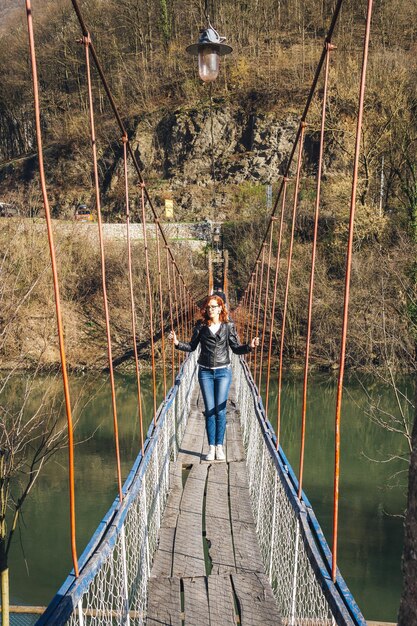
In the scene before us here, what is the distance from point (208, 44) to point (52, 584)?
15.0ft

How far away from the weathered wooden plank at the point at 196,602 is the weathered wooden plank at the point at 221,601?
0.05ft

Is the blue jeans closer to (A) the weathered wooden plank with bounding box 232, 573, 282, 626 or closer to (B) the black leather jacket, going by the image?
(B) the black leather jacket

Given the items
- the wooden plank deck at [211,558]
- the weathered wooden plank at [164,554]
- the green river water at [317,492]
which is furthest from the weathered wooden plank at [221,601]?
the green river water at [317,492]

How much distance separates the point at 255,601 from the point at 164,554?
0.40 m

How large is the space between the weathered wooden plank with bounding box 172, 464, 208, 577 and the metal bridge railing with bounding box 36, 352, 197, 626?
89 millimetres

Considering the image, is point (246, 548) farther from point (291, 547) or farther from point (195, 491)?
point (195, 491)

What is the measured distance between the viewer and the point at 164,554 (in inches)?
79.6

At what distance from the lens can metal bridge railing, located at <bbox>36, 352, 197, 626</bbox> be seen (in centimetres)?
112

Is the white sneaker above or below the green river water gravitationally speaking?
above

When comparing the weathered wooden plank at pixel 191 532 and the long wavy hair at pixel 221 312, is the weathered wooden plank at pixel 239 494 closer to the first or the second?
the weathered wooden plank at pixel 191 532

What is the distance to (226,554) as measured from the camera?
2045mm

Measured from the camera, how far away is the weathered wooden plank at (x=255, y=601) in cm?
165

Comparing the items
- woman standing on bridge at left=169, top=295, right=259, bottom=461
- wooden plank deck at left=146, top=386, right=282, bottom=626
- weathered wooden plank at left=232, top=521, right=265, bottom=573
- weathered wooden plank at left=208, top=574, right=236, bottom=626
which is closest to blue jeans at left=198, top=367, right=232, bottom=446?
woman standing on bridge at left=169, top=295, right=259, bottom=461

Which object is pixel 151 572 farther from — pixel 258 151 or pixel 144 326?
pixel 258 151
